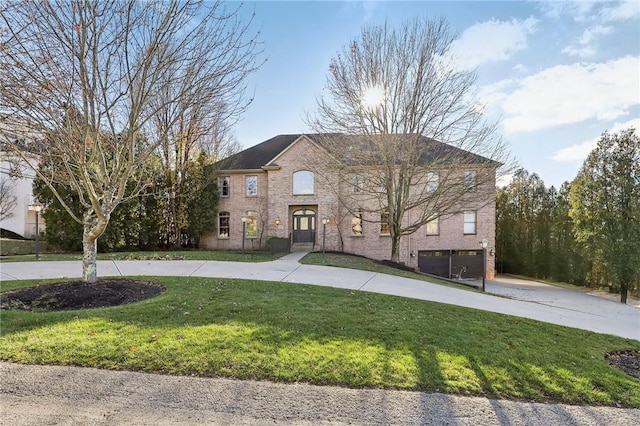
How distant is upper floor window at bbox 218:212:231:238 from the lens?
77.8ft

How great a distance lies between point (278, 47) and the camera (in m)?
7.92

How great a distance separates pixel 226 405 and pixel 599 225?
2379cm

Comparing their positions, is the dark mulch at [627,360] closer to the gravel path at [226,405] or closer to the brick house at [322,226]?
A: the gravel path at [226,405]

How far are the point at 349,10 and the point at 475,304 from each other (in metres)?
10.7

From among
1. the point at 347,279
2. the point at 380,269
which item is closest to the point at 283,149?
the point at 380,269

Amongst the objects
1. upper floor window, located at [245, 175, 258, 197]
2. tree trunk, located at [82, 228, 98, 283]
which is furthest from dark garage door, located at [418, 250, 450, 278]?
tree trunk, located at [82, 228, 98, 283]

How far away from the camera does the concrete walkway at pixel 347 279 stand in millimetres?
8547

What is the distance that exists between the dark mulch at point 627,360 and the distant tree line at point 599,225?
1610cm

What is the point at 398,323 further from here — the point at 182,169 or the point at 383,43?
the point at 182,169

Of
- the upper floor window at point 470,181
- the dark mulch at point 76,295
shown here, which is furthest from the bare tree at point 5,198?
the upper floor window at point 470,181

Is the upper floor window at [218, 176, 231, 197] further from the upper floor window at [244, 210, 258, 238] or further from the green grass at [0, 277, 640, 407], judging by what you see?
the green grass at [0, 277, 640, 407]

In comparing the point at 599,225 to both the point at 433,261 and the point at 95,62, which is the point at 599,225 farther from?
the point at 95,62

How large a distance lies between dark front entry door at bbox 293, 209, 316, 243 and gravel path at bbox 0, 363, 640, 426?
19194 mm

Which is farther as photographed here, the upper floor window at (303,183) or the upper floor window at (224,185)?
the upper floor window at (224,185)
